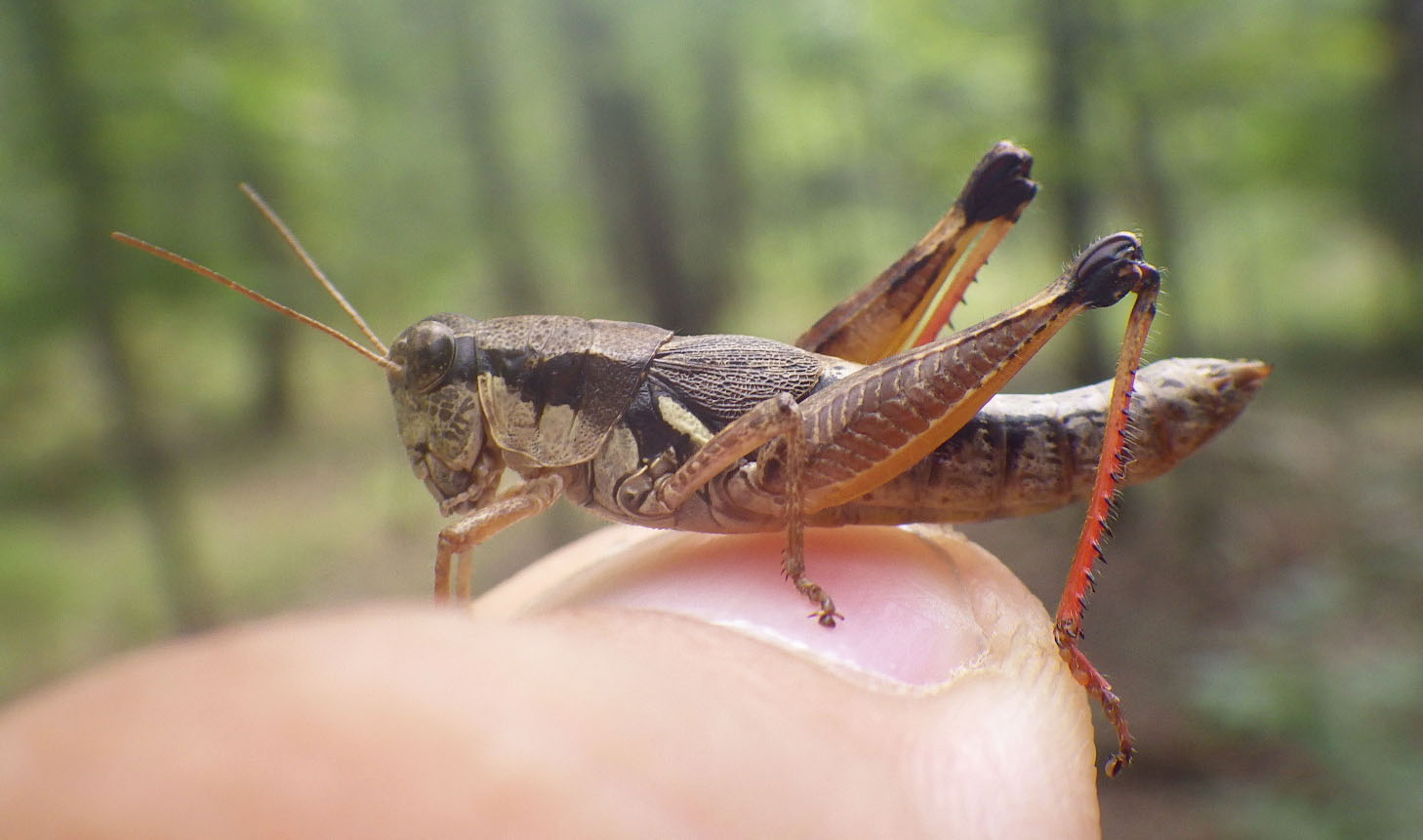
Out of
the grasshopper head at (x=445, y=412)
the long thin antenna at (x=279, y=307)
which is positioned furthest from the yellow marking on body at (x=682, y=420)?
the long thin antenna at (x=279, y=307)

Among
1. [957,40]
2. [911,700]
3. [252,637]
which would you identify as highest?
[957,40]

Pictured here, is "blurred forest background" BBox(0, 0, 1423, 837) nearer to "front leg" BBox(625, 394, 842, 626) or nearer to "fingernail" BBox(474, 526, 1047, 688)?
"fingernail" BBox(474, 526, 1047, 688)

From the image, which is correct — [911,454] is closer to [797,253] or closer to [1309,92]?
[1309,92]

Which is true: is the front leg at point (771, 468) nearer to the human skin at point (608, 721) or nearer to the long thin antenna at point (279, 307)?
the human skin at point (608, 721)

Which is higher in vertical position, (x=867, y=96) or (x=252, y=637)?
(x=867, y=96)

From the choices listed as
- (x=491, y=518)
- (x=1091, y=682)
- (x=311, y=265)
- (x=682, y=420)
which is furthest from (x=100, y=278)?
(x=1091, y=682)

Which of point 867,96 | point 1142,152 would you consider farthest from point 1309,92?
point 867,96

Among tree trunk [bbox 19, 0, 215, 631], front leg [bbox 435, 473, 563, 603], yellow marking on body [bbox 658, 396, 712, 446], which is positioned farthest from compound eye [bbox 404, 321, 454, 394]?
tree trunk [bbox 19, 0, 215, 631]
